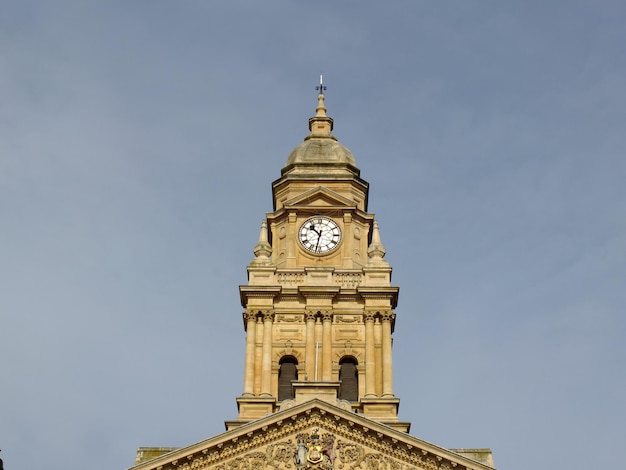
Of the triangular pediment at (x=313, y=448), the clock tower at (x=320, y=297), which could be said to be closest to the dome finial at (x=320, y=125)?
the clock tower at (x=320, y=297)

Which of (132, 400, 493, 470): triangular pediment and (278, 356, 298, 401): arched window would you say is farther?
(278, 356, 298, 401): arched window

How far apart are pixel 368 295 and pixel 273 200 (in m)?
8.96

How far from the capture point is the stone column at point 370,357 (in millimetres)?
62750

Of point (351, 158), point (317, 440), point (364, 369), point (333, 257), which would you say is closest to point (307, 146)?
point (351, 158)

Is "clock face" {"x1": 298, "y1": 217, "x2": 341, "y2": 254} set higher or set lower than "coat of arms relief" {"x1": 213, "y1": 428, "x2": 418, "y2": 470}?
higher

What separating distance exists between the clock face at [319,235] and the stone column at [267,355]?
15.2ft

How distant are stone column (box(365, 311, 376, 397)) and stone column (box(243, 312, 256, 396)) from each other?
5.39 metres

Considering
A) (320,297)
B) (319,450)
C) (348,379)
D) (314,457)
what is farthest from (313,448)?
(320,297)

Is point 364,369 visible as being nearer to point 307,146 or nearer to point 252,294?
point 252,294

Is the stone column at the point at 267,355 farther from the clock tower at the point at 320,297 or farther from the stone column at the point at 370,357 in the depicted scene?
the stone column at the point at 370,357

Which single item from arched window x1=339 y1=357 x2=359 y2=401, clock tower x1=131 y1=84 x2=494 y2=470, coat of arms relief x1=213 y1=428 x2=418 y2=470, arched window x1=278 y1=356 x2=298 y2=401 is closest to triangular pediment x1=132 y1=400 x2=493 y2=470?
coat of arms relief x1=213 y1=428 x2=418 y2=470

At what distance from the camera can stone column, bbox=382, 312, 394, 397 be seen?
2467 inches

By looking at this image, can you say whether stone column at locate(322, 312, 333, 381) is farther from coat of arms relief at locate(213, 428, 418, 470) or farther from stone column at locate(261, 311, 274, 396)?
coat of arms relief at locate(213, 428, 418, 470)

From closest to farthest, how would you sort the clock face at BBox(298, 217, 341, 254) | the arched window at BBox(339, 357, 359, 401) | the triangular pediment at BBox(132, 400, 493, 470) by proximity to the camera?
the triangular pediment at BBox(132, 400, 493, 470)
the arched window at BBox(339, 357, 359, 401)
the clock face at BBox(298, 217, 341, 254)
